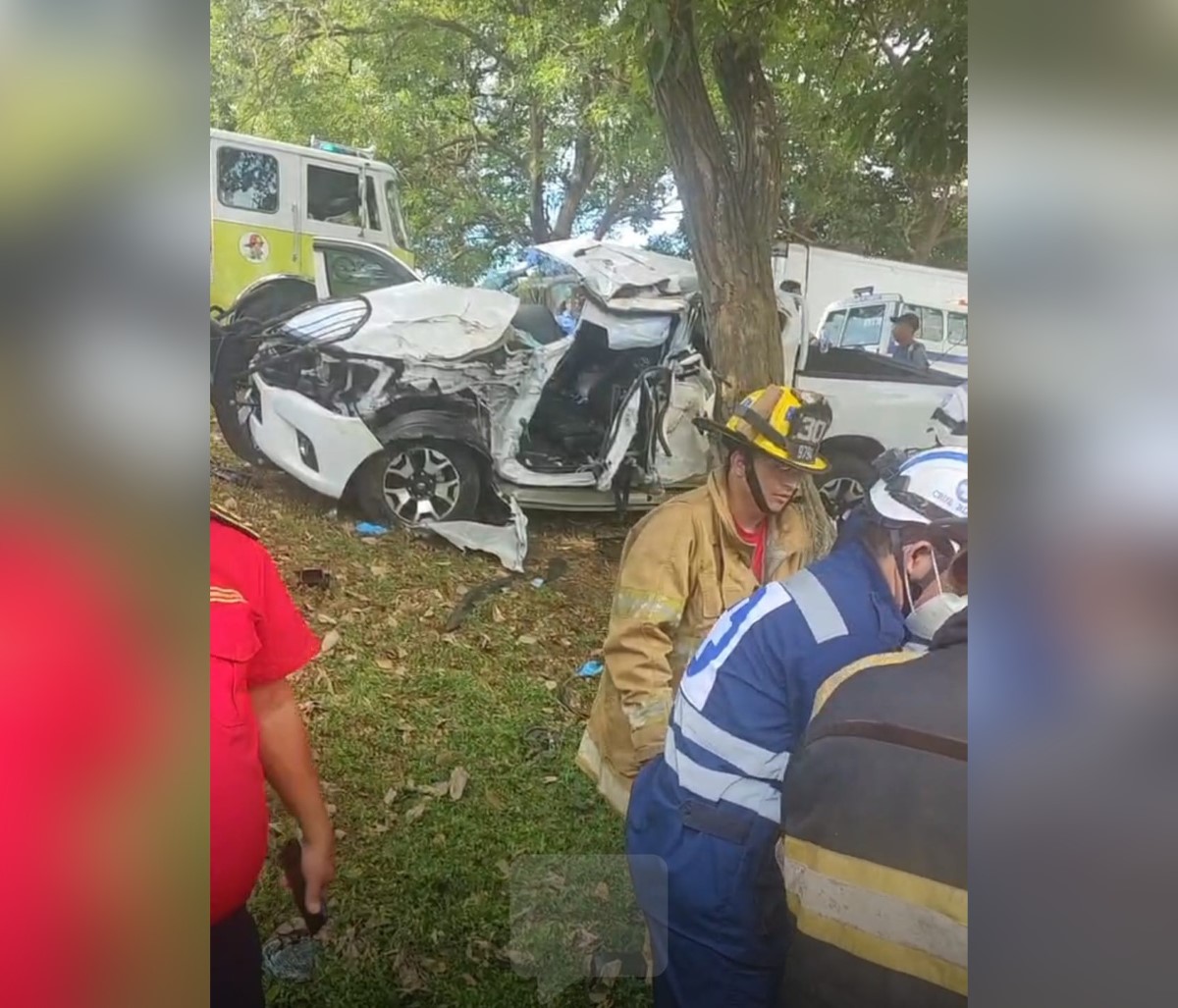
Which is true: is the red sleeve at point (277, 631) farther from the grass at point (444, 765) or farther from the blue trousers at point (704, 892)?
the blue trousers at point (704, 892)

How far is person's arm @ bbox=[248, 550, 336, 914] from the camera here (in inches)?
73.1

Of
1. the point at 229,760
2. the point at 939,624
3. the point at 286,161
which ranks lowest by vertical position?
the point at 229,760

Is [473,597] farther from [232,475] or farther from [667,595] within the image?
[232,475]

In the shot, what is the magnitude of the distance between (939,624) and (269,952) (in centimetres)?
131

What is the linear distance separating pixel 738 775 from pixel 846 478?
0.56m

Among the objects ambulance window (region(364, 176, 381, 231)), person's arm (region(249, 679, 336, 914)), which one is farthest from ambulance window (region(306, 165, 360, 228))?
person's arm (region(249, 679, 336, 914))

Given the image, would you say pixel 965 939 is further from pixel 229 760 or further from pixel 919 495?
pixel 229 760

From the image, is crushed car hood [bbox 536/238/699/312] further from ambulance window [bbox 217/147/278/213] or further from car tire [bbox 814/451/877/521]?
ambulance window [bbox 217/147/278/213]

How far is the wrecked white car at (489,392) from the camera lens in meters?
1.87

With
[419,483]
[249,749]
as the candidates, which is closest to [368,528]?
[419,483]

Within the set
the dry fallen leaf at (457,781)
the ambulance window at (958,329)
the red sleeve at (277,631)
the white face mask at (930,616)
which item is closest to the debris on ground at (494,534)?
the red sleeve at (277,631)

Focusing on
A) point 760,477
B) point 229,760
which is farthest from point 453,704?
point 760,477
